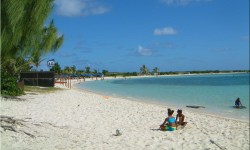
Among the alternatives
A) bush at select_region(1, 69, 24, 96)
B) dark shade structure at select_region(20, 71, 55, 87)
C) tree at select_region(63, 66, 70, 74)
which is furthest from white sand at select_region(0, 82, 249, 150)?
tree at select_region(63, 66, 70, 74)

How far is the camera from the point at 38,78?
26250mm

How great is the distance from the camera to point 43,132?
7.42 meters

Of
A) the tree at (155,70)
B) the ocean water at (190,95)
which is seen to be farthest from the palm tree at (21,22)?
the tree at (155,70)

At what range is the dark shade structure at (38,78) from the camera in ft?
86.0

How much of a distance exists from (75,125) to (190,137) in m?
3.21

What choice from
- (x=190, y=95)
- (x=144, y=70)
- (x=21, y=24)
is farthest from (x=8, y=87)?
(x=144, y=70)

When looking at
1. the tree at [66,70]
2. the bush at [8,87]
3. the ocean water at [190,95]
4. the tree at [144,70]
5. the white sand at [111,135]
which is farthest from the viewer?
the tree at [144,70]

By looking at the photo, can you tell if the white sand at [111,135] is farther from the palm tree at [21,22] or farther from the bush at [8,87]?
the bush at [8,87]

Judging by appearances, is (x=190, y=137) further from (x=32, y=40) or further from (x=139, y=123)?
(x=32, y=40)

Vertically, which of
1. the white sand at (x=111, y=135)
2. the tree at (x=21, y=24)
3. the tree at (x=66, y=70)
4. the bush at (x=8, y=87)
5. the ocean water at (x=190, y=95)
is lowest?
the ocean water at (x=190, y=95)

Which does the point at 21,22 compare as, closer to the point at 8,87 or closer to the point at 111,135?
the point at 111,135

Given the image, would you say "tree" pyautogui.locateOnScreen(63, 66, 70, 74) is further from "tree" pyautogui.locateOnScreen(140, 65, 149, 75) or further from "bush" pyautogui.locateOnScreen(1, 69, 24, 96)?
"bush" pyautogui.locateOnScreen(1, 69, 24, 96)

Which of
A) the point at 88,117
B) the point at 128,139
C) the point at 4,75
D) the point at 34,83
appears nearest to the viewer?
the point at 128,139

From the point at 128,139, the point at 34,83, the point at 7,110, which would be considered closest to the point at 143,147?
the point at 128,139
